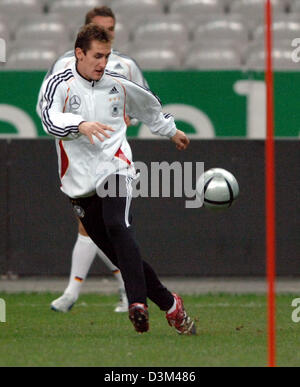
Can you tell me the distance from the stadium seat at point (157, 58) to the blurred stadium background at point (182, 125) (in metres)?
0.02

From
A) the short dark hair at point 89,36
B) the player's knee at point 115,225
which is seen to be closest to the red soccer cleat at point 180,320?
the player's knee at point 115,225

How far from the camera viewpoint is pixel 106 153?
24.1 feet

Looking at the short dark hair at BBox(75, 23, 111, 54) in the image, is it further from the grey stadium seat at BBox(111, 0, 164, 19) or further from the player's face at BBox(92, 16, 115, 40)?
the grey stadium seat at BBox(111, 0, 164, 19)

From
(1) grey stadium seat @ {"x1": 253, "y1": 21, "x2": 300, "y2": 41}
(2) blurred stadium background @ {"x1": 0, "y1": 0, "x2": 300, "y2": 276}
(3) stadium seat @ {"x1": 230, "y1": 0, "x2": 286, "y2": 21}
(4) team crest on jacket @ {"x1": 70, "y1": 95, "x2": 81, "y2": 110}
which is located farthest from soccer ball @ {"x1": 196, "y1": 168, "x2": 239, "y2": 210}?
(3) stadium seat @ {"x1": 230, "y1": 0, "x2": 286, "y2": 21}

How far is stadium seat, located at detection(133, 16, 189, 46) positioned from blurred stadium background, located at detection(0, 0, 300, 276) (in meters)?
0.02

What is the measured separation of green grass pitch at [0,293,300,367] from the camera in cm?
648

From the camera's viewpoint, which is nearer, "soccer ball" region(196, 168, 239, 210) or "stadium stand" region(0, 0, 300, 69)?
"soccer ball" region(196, 168, 239, 210)

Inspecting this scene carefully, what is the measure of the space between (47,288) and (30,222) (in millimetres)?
901

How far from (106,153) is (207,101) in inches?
226

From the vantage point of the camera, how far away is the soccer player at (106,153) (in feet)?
23.3

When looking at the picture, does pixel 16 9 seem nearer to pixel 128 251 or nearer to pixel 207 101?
pixel 207 101

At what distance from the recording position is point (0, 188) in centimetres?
1174

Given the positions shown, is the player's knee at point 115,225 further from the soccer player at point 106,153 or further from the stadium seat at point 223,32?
the stadium seat at point 223,32
